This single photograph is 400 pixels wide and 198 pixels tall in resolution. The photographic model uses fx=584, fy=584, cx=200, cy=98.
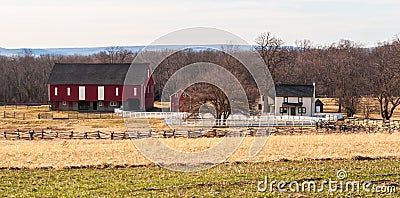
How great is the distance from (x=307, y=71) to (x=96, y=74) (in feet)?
116

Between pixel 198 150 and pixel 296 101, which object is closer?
pixel 198 150

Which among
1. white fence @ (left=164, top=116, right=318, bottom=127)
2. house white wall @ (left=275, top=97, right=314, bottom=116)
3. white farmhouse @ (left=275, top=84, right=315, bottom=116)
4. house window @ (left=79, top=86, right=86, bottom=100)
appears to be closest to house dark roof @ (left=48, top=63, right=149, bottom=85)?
house window @ (left=79, top=86, right=86, bottom=100)

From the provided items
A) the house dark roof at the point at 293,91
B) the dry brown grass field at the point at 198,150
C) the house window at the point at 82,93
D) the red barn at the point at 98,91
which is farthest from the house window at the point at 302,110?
the dry brown grass field at the point at 198,150

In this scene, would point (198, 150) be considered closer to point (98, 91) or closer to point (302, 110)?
point (302, 110)

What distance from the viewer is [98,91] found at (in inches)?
2488

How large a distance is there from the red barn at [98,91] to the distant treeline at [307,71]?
904cm

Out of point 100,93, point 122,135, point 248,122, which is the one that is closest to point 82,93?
point 100,93

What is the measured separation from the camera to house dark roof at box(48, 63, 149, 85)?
63875 millimetres

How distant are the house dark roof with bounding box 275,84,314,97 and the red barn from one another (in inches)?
568

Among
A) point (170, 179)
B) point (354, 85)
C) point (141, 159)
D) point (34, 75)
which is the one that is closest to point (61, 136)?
point (141, 159)

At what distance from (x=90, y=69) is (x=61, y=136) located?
30.6 m

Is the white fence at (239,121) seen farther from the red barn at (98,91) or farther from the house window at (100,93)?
the house window at (100,93)

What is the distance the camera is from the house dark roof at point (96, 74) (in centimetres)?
6388

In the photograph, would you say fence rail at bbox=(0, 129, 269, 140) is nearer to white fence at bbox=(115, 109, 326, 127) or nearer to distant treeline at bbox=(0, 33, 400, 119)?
white fence at bbox=(115, 109, 326, 127)
